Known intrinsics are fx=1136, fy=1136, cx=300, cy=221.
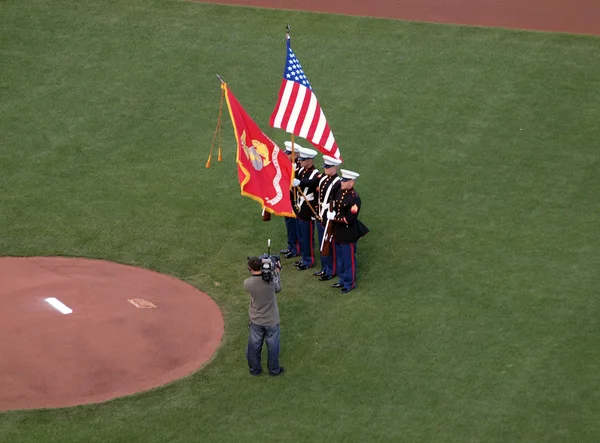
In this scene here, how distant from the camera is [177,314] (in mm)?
14609

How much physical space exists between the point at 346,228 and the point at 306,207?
2.70 feet

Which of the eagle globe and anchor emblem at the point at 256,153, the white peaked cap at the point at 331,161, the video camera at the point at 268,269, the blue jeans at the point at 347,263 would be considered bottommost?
the blue jeans at the point at 347,263

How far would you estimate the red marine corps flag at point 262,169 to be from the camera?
14.3 metres

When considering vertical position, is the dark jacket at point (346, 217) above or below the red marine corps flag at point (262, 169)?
below

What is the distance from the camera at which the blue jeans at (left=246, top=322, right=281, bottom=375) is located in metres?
13.4

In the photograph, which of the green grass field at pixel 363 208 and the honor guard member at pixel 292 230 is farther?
the honor guard member at pixel 292 230

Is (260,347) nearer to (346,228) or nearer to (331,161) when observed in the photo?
(346,228)

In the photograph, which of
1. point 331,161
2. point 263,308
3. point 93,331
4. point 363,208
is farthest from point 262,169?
point 363,208

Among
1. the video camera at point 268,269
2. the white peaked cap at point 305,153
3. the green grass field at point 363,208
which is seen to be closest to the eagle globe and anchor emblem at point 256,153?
the white peaked cap at point 305,153

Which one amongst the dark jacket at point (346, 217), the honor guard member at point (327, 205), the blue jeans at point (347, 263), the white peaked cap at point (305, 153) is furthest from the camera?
the white peaked cap at point (305, 153)

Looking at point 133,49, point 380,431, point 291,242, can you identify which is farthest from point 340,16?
point 380,431

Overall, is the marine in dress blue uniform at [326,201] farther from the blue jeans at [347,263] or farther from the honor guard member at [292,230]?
the honor guard member at [292,230]

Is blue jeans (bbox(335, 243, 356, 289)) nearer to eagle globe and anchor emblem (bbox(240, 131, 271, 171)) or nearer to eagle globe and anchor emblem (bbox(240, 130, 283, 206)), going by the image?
eagle globe and anchor emblem (bbox(240, 130, 283, 206))

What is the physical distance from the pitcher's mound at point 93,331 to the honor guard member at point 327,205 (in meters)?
1.64
